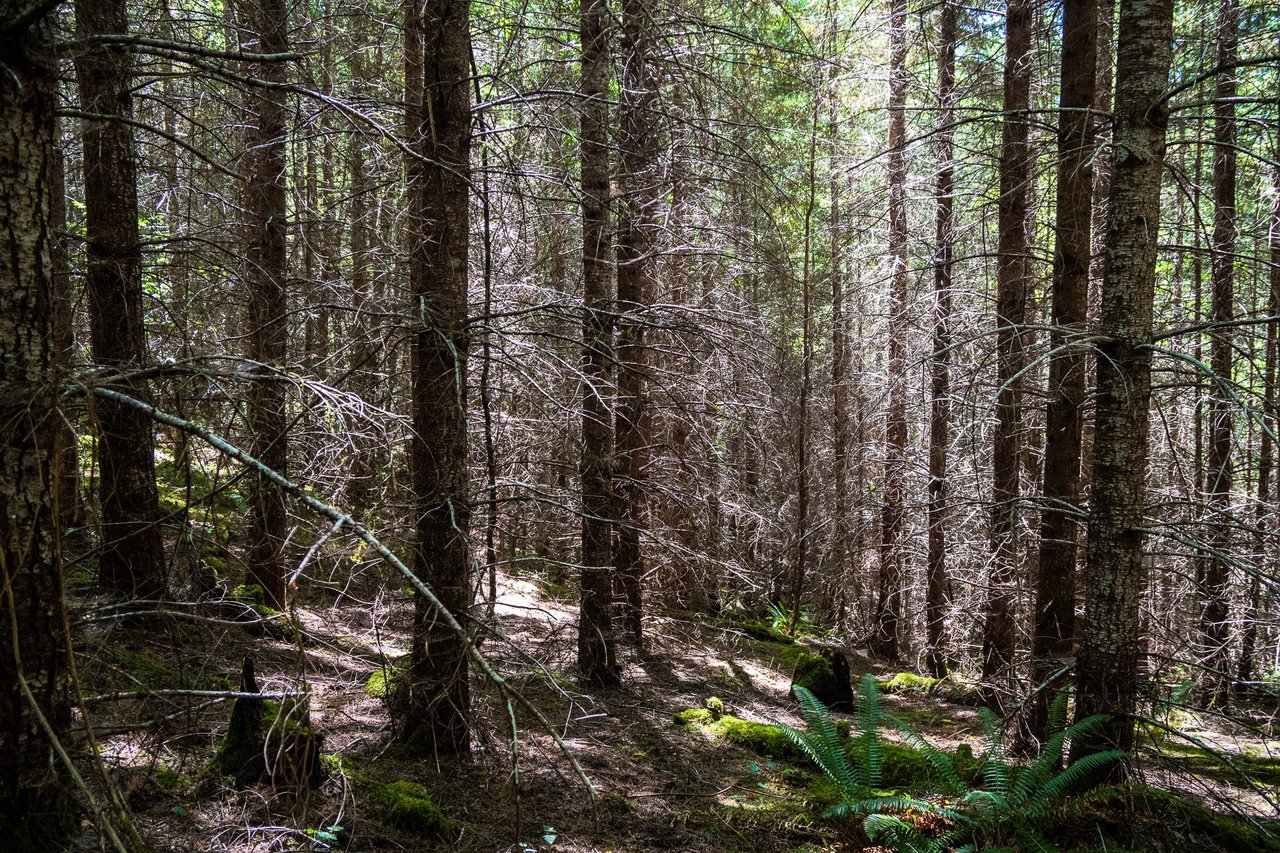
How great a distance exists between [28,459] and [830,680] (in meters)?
9.00

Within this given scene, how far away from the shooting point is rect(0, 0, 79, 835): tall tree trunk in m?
2.54

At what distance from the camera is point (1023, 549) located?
31.2 ft

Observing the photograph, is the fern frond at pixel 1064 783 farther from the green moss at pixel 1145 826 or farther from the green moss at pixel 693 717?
the green moss at pixel 693 717

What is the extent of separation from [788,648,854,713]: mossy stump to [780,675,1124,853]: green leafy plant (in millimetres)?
4000

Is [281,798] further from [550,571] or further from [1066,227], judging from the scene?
[550,571]

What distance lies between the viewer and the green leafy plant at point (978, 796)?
14.8 ft

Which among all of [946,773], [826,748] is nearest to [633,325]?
[826,748]

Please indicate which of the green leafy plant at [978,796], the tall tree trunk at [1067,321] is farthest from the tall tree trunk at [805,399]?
the green leafy plant at [978,796]

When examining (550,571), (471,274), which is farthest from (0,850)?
(550,571)

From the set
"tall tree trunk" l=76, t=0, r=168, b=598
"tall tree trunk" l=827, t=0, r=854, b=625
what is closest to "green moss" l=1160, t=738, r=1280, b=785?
"tall tree trunk" l=827, t=0, r=854, b=625

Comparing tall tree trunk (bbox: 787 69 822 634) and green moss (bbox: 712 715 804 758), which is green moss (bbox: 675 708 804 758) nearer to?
green moss (bbox: 712 715 804 758)

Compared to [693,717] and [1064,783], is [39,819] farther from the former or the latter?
[693,717]

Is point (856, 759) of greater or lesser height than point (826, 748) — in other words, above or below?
below

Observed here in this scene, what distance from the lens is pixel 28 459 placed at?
260 centimetres
